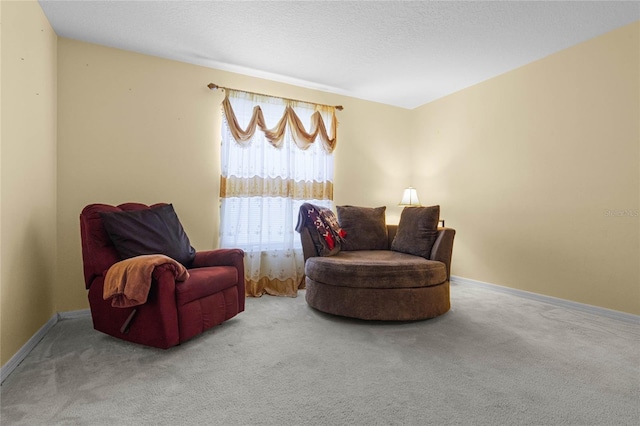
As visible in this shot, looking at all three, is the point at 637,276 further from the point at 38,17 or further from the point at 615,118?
the point at 38,17

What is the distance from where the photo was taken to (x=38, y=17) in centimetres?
232

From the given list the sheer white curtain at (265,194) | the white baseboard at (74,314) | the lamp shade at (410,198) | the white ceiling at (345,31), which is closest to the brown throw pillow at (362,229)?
the sheer white curtain at (265,194)

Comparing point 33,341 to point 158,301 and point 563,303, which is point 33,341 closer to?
point 158,301

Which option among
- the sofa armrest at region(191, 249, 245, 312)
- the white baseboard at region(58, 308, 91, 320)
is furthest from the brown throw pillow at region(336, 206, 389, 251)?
the white baseboard at region(58, 308, 91, 320)

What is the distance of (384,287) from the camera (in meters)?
2.53

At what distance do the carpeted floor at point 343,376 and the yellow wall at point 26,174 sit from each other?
1.05ft

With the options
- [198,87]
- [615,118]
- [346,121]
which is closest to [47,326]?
[198,87]

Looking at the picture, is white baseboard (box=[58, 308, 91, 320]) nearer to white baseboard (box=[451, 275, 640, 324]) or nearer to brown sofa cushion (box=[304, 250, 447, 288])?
brown sofa cushion (box=[304, 250, 447, 288])

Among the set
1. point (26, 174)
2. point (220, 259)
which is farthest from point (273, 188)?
point (26, 174)

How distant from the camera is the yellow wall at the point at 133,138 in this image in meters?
2.79

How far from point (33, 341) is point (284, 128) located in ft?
9.44

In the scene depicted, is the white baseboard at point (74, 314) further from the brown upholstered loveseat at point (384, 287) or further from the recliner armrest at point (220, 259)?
the brown upholstered loveseat at point (384, 287)

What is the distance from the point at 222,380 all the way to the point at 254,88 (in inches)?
122

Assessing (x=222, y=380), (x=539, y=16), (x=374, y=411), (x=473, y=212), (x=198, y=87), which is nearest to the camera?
(x=374, y=411)
